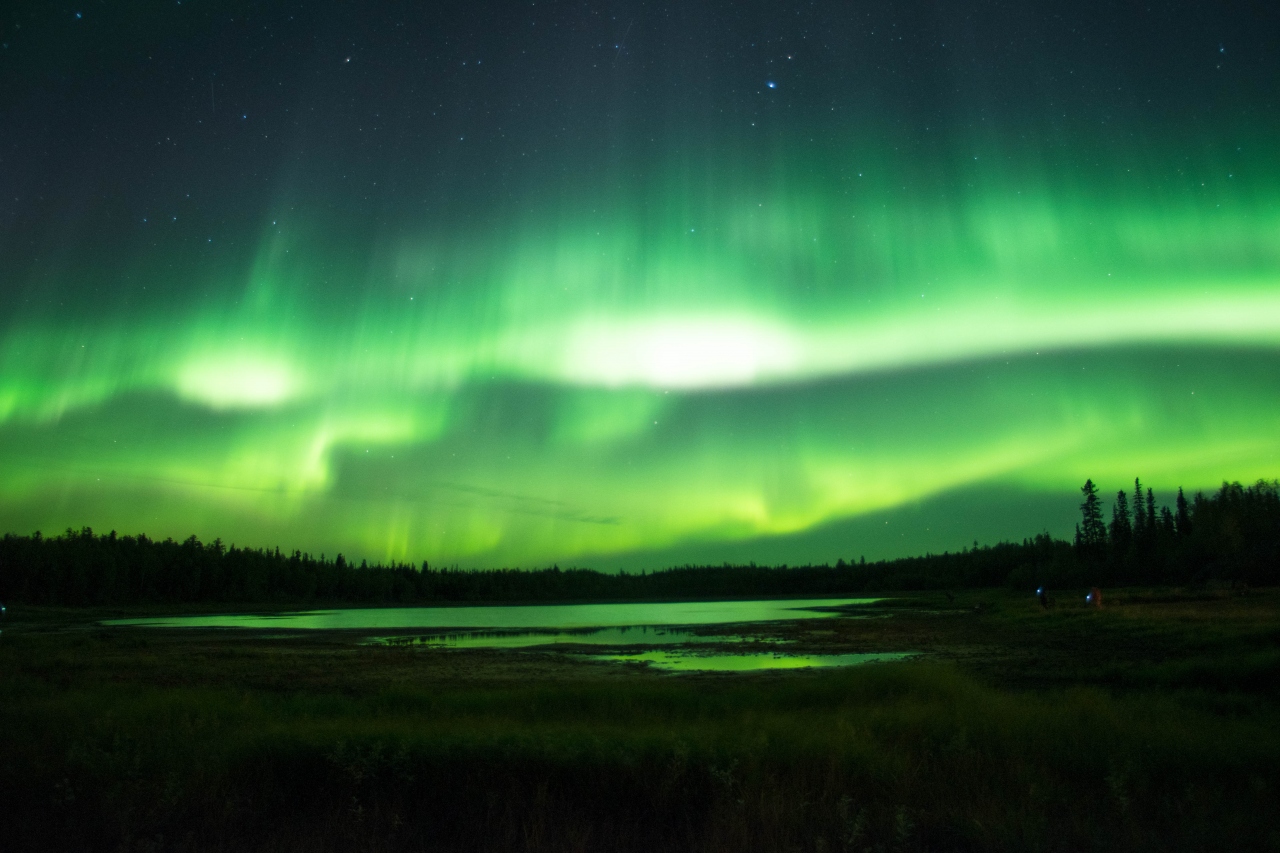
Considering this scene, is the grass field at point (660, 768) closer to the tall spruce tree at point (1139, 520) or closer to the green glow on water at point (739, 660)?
the green glow on water at point (739, 660)

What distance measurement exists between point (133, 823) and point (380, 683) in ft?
66.4

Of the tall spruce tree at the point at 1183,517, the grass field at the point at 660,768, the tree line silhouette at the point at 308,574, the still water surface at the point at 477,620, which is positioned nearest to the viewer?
the grass field at the point at 660,768

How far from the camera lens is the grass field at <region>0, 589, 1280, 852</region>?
1004 centimetres

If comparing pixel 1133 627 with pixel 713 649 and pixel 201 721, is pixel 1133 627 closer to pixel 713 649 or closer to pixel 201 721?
pixel 713 649

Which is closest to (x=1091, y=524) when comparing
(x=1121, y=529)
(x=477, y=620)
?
(x=1121, y=529)

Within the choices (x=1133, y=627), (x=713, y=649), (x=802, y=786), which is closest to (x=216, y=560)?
(x=713, y=649)

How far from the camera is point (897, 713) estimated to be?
17844mm

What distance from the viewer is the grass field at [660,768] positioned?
1004cm

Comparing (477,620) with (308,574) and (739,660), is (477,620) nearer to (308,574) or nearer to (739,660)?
(739,660)

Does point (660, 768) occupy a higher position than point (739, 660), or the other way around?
point (660, 768)

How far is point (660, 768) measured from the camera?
1241cm

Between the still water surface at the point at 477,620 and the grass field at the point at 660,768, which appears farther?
the still water surface at the point at 477,620

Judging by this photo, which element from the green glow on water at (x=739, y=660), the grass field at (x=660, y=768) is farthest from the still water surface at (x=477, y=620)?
the grass field at (x=660, y=768)

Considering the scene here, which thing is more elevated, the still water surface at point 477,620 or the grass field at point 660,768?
the grass field at point 660,768
